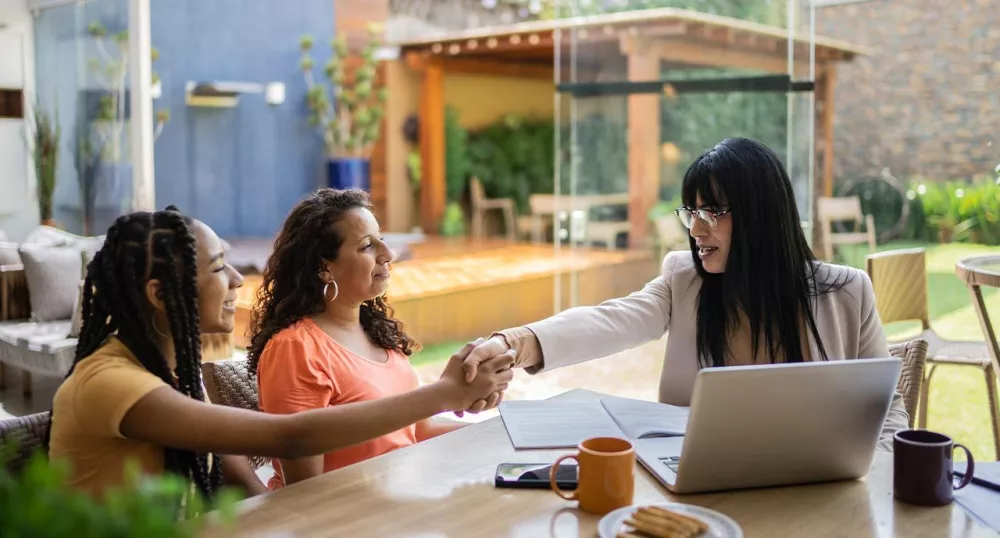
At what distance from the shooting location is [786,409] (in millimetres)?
1458

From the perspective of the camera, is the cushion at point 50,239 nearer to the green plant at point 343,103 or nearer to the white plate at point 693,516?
the green plant at point 343,103

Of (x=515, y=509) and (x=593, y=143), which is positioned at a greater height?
(x=593, y=143)

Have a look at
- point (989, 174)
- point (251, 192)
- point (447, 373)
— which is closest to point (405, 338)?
point (447, 373)

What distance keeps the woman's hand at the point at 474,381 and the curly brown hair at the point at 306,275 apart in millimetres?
400

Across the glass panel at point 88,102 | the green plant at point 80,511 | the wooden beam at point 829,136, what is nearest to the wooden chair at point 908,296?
the wooden beam at point 829,136

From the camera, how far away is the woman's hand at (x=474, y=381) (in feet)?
6.14

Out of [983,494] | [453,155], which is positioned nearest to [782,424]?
[983,494]

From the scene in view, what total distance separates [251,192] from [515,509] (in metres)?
9.80

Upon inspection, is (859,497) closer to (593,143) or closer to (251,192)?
(593,143)

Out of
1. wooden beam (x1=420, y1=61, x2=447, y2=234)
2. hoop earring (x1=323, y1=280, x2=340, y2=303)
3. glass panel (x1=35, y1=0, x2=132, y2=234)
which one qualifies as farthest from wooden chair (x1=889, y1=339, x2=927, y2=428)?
wooden beam (x1=420, y1=61, x2=447, y2=234)

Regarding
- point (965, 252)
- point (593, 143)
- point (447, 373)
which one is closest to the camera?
point (447, 373)

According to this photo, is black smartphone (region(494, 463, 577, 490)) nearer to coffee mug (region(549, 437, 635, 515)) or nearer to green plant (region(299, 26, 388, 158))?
coffee mug (region(549, 437, 635, 515))

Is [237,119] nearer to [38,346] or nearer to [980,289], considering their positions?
[38,346]

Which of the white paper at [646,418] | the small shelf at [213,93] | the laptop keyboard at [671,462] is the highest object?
the small shelf at [213,93]
